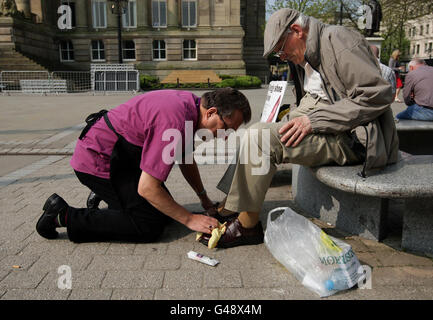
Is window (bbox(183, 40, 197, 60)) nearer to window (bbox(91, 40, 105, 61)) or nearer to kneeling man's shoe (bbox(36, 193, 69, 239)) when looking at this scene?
window (bbox(91, 40, 105, 61))

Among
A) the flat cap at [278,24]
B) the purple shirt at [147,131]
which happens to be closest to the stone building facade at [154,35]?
the purple shirt at [147,131]

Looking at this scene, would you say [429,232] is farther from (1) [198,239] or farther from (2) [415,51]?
(2) [415,51]

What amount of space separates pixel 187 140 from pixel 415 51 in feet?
304

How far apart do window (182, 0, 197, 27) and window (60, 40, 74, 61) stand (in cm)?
959

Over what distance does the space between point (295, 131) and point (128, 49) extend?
32.2 m

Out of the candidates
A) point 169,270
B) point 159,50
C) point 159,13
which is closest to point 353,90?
point 169,270

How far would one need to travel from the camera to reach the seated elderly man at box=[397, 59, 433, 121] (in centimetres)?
545

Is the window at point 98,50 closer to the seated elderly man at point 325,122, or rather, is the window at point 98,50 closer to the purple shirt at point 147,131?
the purple shirt at point 147,131

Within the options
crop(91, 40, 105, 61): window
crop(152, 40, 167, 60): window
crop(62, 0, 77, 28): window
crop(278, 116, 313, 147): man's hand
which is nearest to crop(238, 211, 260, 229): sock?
crop(278, 116, 313, 147): man's hand

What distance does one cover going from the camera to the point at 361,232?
3.01 metres

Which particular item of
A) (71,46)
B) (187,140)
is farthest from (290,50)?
(71,46)

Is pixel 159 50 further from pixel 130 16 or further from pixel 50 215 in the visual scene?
pixel 50 215

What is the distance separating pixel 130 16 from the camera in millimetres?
32844

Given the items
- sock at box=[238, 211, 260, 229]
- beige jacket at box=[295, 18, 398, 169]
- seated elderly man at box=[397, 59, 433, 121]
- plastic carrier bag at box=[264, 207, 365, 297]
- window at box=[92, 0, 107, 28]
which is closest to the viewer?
plastic carrier bag at box=[264, 207, 365, 297]
